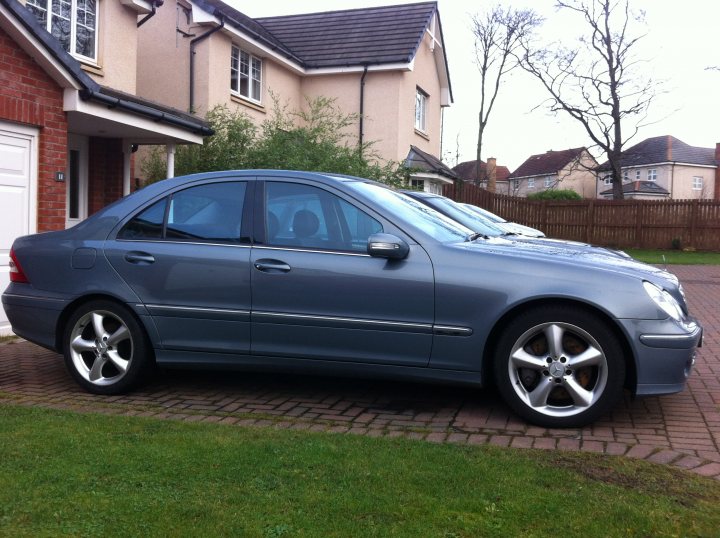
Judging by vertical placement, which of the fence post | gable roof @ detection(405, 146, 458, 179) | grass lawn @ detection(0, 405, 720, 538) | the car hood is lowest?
grass lawn @ detection(0, 405, 720, 538)

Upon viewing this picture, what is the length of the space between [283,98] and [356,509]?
19.4 meters

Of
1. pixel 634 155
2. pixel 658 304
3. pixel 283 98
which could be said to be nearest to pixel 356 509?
pixel 658 304

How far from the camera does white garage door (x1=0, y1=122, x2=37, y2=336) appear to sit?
26.4 ft

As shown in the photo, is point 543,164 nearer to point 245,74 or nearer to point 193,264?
point 245,74

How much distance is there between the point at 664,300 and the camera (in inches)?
183

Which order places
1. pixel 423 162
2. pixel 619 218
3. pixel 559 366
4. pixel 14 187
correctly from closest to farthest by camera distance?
pixel 559 366 → pixel 14 187 → pixel 423 162 → pixel 619 218

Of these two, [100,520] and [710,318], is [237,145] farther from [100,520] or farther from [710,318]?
[100,520]

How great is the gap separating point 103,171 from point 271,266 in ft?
29.6

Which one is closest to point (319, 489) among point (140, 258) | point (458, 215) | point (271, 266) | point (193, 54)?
point (271, 266)

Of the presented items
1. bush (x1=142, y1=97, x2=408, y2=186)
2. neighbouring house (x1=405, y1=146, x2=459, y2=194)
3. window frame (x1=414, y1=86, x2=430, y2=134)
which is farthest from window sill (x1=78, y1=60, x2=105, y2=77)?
window frame (x1=414, y1=86, x2=430, y2=134)

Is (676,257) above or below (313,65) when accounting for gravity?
below

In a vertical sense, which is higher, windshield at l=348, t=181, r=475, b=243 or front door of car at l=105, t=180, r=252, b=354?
windshield at l=348, t=181, r=475, b=243

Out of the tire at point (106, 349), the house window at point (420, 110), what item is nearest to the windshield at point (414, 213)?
the tire at point (106, 349)

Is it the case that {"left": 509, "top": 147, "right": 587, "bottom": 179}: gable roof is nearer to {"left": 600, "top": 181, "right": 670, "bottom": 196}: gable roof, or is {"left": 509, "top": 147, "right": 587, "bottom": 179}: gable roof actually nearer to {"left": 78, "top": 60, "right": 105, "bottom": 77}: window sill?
{"left": 600, "top": 181, "right": 670, "bottom": 196}: gable roof
